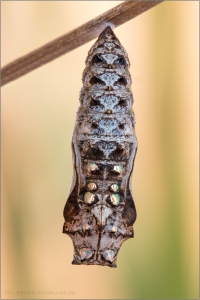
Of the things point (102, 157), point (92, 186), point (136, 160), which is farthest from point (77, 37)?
point (136, 160)

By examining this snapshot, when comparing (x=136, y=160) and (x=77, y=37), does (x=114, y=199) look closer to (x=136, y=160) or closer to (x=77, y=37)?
(x=77, y=37)

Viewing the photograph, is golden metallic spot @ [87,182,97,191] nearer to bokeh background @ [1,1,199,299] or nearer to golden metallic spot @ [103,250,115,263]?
golden metallic spot @ [103,250,115,263]

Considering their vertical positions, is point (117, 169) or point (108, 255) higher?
point (117, 169)

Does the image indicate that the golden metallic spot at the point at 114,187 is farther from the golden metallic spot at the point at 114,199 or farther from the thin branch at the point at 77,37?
the thin branch at the point at 77,37

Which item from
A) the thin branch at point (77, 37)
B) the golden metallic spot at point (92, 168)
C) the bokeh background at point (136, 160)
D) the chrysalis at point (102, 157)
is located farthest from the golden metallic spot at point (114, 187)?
the bokeh background at point (136, 160)

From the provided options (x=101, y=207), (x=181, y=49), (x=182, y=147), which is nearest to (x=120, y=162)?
(x=101, y=207)
